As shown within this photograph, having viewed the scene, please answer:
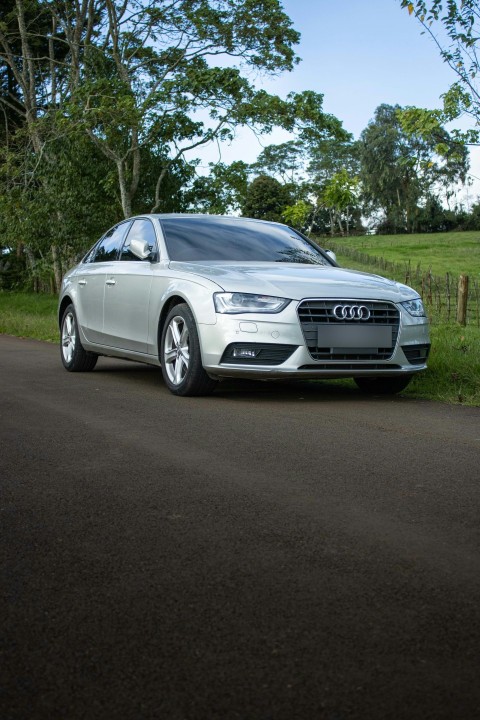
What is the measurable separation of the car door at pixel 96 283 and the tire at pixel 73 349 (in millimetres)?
243

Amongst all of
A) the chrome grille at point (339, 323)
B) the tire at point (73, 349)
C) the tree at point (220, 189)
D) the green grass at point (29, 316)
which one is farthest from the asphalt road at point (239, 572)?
the tree at point (220, 189)

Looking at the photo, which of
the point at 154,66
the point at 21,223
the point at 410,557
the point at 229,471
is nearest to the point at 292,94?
the point at 154,66

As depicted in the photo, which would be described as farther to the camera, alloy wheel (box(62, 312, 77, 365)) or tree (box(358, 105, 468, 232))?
tree (box(358, 105, 468, 232))

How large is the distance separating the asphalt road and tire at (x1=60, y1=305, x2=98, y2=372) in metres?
4.34

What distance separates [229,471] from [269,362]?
296cm

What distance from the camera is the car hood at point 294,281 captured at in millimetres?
8344

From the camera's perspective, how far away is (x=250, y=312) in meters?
8.27

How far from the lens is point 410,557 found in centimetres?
375

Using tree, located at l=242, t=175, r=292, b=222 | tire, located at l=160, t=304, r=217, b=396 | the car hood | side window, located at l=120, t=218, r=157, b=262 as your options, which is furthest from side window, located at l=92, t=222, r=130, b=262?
tree, located at l=242, t=175, r=292, b=222

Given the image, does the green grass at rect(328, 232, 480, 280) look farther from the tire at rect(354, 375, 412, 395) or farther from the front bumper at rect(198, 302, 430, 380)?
the front bumper at rect(198, 302, 430, 380)

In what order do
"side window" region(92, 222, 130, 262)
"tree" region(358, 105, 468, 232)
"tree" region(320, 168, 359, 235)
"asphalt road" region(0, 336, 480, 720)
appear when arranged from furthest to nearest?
"tree" region(358, 105, 468, 232) < "tree" region(320, 168, 359, 235) < "side window" region(92, 222, 130, 262) < "asphalt road" region(0, 336, 480, 720)

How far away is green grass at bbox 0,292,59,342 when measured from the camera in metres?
19.4

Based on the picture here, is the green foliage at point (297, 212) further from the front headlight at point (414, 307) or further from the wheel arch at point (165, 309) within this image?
the front headlight at point (414, 307)

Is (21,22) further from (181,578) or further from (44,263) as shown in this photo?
(181,578)
